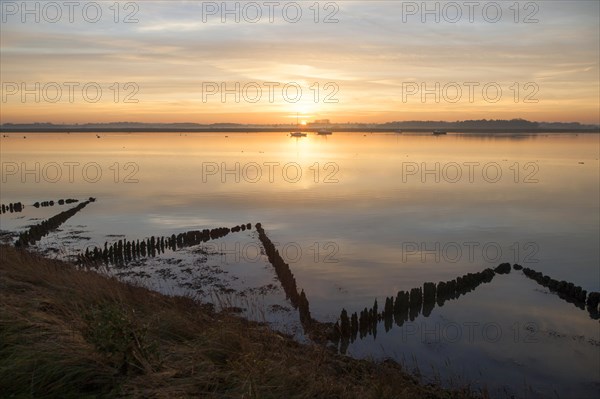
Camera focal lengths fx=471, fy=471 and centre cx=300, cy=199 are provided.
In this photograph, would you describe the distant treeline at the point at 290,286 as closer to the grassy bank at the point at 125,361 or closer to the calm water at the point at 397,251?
the calm water at the point at 397,251

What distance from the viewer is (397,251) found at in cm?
2778

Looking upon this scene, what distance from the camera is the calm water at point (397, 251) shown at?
15648mm

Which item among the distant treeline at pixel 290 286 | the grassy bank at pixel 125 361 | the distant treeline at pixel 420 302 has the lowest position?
the distant treeline at pixel 420 302

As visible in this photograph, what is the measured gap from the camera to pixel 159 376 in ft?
Result: 21.1

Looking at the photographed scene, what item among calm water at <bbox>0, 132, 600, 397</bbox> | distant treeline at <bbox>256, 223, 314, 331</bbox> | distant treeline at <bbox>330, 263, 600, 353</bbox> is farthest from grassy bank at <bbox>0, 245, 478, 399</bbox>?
distant treeline at <bbox>256, 223, 314, 331</bbox>

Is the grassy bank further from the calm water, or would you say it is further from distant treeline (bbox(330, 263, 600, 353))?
the calm water

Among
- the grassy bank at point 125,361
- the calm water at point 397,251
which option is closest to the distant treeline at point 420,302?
the calm water at point 397,251

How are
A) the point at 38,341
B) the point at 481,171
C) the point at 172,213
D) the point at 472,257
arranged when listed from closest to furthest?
the point at 38,341 < the point at 472,257 < the point at 172,213 < the point at 481,171

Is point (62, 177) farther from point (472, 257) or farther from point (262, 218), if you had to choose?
point (472, 257)

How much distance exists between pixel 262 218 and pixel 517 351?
80.3 feet

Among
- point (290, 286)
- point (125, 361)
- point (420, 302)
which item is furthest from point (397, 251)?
point (125, 361)

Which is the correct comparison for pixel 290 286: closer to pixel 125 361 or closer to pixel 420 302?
pixel 420 302

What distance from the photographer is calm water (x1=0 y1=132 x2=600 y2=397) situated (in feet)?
51.3

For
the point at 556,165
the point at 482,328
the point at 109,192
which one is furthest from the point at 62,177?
the point at 556,165
